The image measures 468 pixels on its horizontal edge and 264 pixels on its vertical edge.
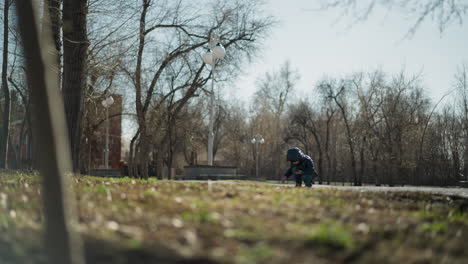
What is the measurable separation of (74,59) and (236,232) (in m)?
9.83

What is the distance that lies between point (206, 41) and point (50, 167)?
18722 millimetres

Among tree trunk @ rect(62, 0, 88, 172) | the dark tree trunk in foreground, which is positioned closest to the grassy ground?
the dark tree trunk in foreground

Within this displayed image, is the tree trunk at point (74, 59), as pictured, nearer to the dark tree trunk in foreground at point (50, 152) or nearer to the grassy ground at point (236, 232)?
the grassy ground at point (236, 232)

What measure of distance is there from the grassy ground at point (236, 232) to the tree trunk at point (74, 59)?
21.1ft

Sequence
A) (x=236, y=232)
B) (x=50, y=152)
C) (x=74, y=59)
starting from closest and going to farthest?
1. (x=50, y=152)
2. (x=236, y=232)
3. (x=74, y=59)

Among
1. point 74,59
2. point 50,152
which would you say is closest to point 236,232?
point 50,152

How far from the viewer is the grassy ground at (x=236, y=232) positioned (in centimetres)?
336

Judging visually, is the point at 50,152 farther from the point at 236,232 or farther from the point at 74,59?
the point at 74,59

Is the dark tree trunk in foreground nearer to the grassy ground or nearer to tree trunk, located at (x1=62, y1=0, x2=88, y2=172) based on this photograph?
the grassy ground

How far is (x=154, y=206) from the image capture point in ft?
17.0

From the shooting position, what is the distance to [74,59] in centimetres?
1234

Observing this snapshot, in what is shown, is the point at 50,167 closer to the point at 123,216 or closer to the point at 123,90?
the point at 123,216

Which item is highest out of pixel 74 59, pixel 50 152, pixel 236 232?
pixel 74 59

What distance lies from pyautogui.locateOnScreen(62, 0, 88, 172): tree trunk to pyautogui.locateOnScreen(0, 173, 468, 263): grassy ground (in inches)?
253
